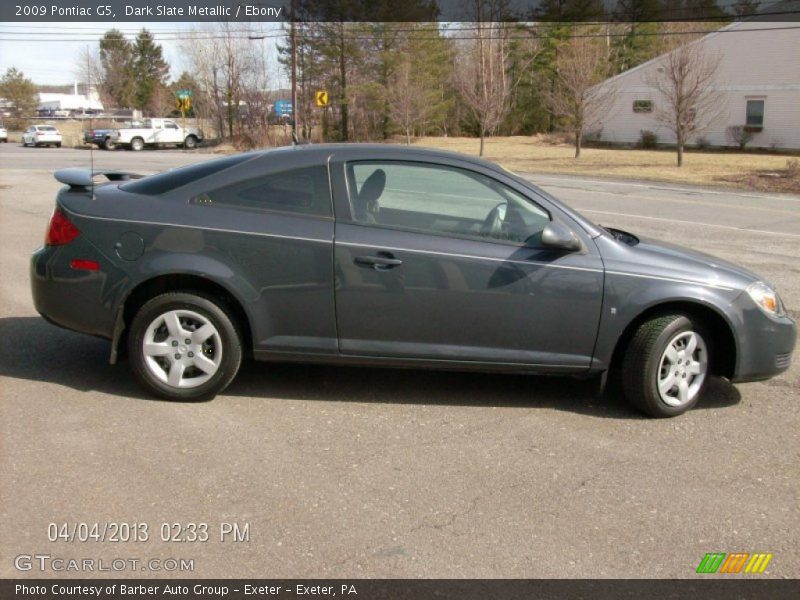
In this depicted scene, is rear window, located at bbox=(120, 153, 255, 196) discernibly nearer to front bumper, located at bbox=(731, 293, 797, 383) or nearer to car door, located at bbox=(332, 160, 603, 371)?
car door, located at bbox=(332, 160, 603, 371)

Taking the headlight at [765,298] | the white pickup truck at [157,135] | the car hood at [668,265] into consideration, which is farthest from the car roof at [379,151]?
the white pickup truck at [157,135]

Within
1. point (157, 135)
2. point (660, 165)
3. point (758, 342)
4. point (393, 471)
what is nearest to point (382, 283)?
point (393, 471)

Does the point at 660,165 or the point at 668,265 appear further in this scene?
the point at 660,165

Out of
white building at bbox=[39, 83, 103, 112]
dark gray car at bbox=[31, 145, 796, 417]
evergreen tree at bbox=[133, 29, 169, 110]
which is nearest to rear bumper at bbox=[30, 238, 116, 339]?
dark gray car at bbox=[31, 145, 796, 417]

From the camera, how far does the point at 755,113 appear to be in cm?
4244

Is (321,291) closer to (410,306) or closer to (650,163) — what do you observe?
(410,306)

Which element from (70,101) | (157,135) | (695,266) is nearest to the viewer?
(695,266)

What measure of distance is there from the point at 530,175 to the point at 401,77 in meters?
20.7

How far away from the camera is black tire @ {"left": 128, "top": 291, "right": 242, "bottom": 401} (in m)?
4.82

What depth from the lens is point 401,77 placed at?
46.7 meters

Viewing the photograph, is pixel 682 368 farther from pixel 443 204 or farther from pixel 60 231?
pixel 60 231

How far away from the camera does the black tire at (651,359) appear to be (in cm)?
484

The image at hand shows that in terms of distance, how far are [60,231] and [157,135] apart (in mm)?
44332
